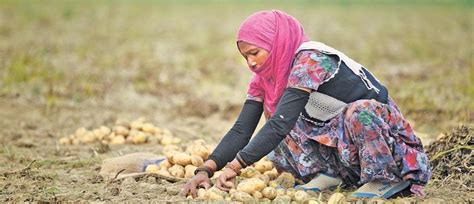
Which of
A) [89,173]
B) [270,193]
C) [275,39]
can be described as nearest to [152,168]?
[89,173]

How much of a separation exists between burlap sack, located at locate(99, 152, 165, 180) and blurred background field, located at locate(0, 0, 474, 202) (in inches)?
24.5

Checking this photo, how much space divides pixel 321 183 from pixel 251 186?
47cm

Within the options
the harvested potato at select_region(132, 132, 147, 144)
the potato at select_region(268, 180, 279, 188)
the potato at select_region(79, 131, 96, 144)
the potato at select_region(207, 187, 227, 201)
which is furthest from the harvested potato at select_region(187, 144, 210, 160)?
the potato at select_region(79, 131, 96, 144)

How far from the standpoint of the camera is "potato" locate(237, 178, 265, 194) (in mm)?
3775

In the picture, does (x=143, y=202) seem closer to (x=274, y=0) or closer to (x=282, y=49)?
(x=282, y=49)

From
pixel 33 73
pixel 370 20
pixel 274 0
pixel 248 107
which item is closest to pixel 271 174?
pixel 248 107

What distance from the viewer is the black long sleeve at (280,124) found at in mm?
3660

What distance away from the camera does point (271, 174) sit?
4.33 metres

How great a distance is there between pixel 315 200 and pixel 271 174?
0.71 metres

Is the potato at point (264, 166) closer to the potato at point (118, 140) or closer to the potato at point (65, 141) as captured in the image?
the potato at point (118, 140)

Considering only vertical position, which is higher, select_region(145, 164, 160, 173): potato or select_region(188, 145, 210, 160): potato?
select_region(188, 145, 210, 160): potato

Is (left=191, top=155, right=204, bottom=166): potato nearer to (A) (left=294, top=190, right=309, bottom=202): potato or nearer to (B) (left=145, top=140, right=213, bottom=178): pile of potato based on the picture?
(B) (left=145, top=140, right=213, bottom=178): pile of potato

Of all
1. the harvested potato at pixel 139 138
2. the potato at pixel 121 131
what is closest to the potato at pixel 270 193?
the harvested potato at pixel 139 138

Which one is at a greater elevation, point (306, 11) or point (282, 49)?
point (282, 49)
